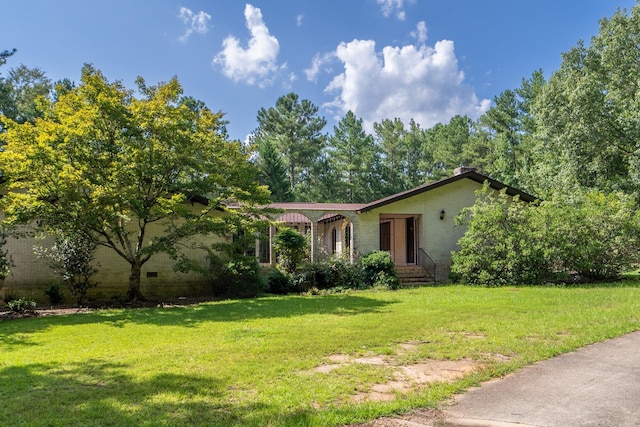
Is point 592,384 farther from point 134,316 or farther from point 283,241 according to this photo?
point 283,241

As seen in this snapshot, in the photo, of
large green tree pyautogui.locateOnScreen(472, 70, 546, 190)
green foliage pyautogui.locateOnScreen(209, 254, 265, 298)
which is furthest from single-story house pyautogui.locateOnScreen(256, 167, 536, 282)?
large green tree pyautogui.locateOnScreen(472, 70, 546, 190)

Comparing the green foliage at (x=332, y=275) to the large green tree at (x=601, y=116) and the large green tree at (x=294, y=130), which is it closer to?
the large green tree at (x=601, y=116)

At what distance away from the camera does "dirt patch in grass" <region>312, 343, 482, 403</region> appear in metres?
4.39

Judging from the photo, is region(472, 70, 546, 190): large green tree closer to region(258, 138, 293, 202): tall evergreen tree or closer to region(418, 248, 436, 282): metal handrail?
region(258, 138, 293, 202): tall evergreen tree

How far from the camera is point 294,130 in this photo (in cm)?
4362

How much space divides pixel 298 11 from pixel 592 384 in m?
14.5

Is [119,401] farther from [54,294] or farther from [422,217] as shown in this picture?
[422,217]

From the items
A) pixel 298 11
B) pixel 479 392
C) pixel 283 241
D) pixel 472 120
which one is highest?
pixel 472 120

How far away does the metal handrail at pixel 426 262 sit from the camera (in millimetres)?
18031

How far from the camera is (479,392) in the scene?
4348mm

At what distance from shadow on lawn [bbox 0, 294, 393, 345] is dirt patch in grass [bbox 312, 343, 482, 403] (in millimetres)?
4015

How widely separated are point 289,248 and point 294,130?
1175 inches

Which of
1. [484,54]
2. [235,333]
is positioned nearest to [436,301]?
[235,333]

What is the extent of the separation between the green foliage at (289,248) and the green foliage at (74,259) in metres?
6.23
